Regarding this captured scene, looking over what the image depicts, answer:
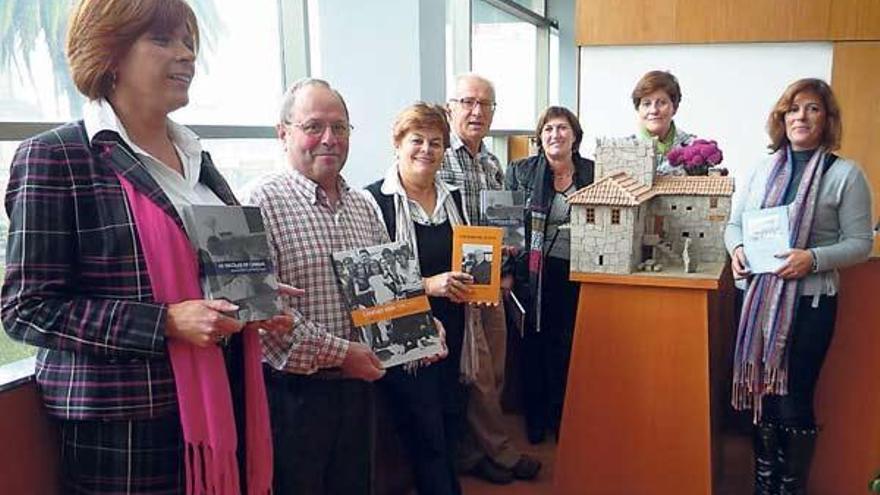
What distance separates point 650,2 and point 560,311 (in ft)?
9.36

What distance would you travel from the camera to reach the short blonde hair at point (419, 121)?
2.09m

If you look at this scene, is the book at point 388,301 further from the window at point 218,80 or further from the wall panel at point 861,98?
the wall panel at point 861,98

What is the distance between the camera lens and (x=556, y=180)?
110 inches

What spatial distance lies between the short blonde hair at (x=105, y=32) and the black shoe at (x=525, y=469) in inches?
81.2

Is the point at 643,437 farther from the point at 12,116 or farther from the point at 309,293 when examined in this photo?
the point at 12,116

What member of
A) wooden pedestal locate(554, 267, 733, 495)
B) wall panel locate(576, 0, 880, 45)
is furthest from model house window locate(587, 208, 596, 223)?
wall panel locate(576, 0, 880, 45)

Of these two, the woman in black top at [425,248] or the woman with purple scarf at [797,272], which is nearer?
the woman in black top at [425,248]

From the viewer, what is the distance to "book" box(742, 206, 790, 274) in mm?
2195

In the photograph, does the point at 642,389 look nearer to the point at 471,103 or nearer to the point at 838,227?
the point at 838,227

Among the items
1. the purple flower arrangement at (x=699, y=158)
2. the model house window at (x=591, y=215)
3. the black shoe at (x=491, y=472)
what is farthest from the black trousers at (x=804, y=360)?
the black shoe at (x=491, y=472)

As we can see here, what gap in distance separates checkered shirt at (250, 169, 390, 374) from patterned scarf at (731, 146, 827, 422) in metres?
1.35

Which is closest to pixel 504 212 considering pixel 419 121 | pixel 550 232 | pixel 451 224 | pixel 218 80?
pixel 451 224

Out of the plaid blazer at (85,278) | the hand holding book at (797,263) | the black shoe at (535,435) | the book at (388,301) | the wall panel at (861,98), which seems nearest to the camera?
the plaid blazer at (85,278)

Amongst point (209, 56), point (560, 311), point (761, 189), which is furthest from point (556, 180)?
point (209, 56)
